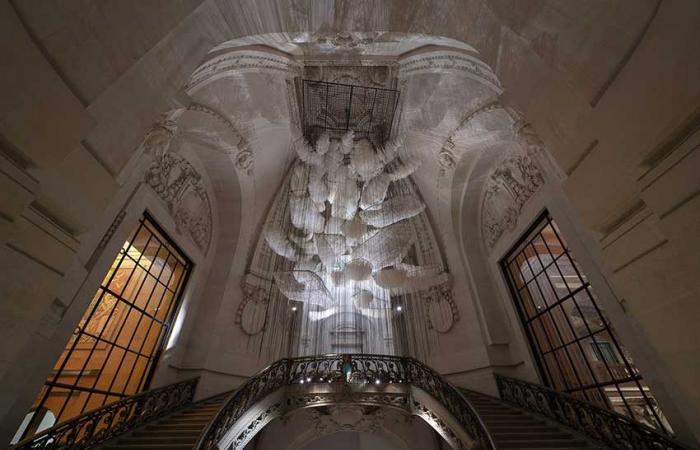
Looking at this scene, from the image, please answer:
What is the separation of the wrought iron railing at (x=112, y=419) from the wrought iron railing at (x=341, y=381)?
4.24 feet

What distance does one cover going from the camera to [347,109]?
611 cm

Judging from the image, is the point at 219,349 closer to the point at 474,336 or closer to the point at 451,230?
the point at 474,336

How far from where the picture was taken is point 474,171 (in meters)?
6.27

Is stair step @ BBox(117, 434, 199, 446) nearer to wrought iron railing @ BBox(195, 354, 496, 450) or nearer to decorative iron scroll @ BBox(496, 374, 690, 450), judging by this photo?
wrought iron railing @ BBox(195, 354, 496, 450)

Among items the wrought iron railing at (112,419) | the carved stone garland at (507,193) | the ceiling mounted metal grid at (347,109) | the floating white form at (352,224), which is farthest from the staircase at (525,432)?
the ceiling mounted metal grid at (347,109)

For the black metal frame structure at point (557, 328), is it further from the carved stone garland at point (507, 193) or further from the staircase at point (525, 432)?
the staircase at point (525, 432)

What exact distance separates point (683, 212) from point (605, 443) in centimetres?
383

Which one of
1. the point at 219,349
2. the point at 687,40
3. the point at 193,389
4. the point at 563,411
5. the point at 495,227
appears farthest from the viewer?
the point at 495,227

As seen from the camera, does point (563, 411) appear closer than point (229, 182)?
Yes

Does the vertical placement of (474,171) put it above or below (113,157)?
above

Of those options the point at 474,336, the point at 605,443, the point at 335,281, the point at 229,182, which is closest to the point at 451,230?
the point at 474,336

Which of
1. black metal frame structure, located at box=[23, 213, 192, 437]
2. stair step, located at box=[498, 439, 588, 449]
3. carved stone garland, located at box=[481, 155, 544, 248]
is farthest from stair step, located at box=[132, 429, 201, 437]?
carved stone garland, located at box=[481, 155, 544, 248]

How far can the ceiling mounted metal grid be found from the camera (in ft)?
18.5

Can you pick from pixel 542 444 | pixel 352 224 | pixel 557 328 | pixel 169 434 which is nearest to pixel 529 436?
pixel 542 444
